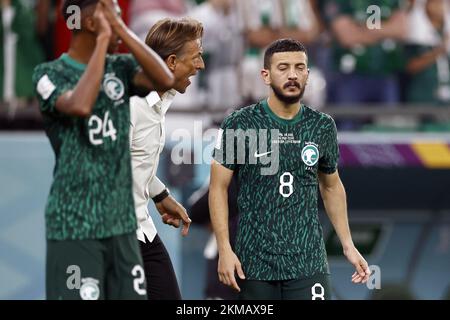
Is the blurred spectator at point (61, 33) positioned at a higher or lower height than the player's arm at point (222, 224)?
higher

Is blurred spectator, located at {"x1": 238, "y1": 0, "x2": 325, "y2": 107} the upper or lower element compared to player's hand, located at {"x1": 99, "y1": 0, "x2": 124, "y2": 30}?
upper

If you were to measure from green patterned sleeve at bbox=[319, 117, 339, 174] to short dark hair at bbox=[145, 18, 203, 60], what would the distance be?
2.92ft

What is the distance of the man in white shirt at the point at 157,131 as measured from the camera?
267 inches

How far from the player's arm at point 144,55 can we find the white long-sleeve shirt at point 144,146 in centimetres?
123

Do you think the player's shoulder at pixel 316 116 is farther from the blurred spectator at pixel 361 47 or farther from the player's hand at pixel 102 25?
the blurred spectator at pixel 361 47

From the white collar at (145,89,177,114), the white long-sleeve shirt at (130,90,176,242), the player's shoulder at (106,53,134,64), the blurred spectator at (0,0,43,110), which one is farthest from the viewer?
the blurred spectator at (0,0,43,110)

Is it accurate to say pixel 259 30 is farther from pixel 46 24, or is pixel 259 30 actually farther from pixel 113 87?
pixel 113 87

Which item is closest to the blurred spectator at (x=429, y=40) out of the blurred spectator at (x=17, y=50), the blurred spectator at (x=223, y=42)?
the blurred spectator at (x=223, y=42)

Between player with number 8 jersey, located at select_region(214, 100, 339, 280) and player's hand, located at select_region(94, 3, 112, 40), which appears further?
player with number 8 jersey, located at select_region(214, 100, 339, 280)

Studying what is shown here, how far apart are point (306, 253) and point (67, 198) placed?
62.0 inches

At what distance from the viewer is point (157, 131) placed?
691cm

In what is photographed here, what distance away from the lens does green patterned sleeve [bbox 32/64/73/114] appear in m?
5.56

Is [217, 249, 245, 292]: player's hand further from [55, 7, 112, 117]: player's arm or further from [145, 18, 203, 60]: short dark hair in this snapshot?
[55, 7, 112, 117]: player's arm

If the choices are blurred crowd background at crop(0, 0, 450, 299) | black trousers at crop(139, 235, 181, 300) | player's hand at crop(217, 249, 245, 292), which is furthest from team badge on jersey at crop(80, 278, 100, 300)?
blurred crowd background at crop(0, 0, 450, 299)
